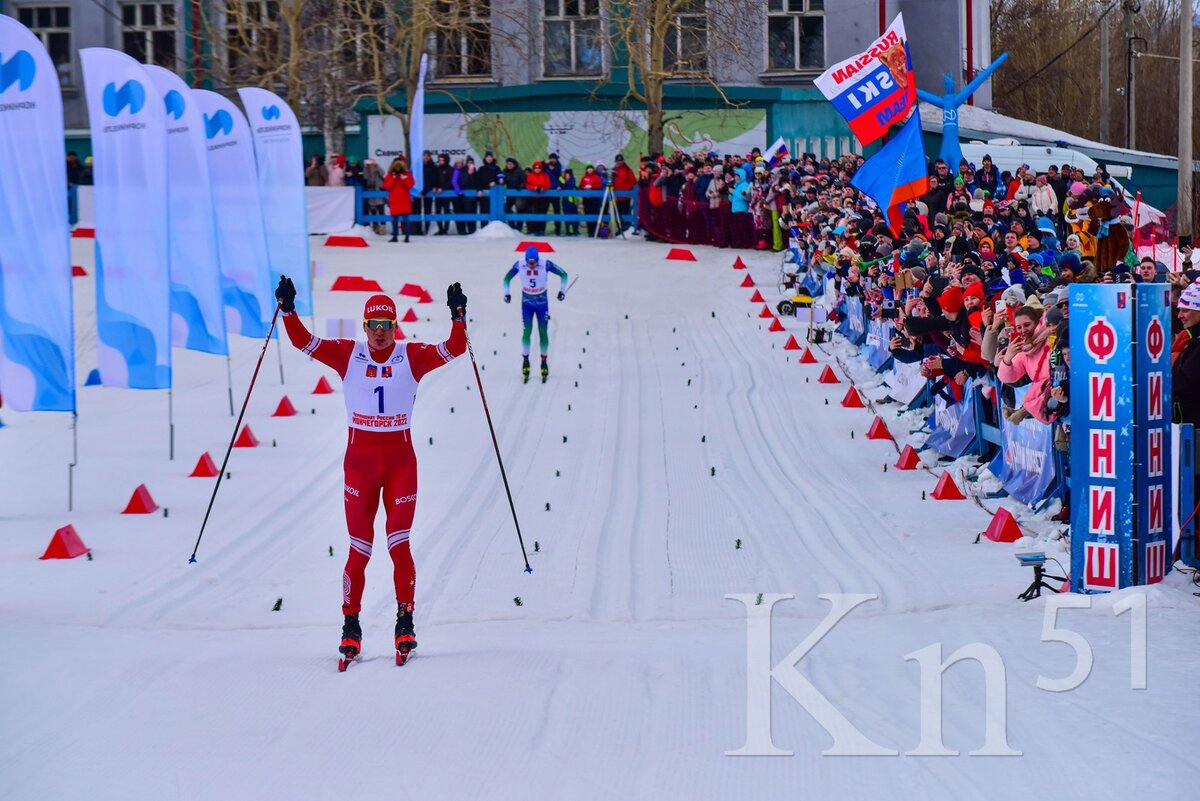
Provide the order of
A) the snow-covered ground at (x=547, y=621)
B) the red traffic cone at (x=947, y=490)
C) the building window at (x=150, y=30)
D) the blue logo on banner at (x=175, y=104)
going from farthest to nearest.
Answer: the building window at (x=150, y=30)
the blue logo on banner at (x=175, y=104)
the red traffic cone at (x=947, y=490)
the snow-covered ground at (x=547, y=621)

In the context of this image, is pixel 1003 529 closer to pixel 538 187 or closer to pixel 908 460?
pixel 908 460

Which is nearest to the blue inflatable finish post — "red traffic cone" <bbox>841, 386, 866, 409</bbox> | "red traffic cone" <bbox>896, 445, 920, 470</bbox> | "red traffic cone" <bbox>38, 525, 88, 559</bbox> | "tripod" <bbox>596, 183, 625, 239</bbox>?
"tripod" <bbox>596, 183, 625, 239</bbox>

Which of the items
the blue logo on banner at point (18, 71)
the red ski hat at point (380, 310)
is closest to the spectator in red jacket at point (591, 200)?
the blue logo on banner at point (18, 71)

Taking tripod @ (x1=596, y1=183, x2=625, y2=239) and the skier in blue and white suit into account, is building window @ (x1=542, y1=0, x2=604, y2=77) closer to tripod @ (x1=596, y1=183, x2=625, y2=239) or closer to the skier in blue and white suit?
tripod @ (x1=596, y1=183, x2=625, y2=239)

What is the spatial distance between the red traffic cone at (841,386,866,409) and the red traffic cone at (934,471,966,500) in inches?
190

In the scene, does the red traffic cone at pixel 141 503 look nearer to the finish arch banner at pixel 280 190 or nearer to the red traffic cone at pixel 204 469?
the red traffic cone at pixel 204 469

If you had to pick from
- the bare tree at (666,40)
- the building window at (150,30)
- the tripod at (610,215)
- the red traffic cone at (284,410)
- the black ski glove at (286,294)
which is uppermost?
the building window at (150,30)

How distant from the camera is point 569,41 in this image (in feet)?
148

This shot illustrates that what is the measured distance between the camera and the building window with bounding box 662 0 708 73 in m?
41.3

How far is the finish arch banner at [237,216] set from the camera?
1827 cm

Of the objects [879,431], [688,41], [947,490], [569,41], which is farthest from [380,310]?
[569,41]

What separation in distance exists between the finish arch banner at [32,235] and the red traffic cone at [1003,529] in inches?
291

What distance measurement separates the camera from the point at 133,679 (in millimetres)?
8188

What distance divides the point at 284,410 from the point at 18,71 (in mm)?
6861
